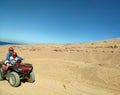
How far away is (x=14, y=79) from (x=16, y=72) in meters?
0.43

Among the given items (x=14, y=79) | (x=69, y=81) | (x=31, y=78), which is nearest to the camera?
(x=14, y=79)

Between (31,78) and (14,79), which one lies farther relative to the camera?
(31,78)

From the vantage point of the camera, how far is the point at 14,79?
27.3ft

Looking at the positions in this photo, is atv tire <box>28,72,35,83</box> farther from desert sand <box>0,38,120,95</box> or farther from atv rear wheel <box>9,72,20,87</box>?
atv rear wheel <box>9,72,20,87</box>

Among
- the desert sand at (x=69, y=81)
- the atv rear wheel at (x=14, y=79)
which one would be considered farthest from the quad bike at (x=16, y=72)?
the desert sand at (x=69, y=81)

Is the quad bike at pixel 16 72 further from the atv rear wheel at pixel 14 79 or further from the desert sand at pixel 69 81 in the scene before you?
the desert sand at pixel 69 81

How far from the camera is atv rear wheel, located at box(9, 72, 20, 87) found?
323 inches

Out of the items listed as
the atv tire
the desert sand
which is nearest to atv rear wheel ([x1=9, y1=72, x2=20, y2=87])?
the desert sand

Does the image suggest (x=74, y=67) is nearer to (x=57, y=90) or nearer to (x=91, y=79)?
(x=91, y=79)

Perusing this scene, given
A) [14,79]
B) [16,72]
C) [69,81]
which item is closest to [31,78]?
[16,72]

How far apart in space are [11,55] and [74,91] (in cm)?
391

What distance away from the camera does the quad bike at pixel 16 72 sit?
27.3 feet

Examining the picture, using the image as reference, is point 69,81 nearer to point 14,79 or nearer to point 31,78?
point 31,78

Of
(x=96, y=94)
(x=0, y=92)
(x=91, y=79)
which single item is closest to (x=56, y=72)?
(x=91, y=79)
